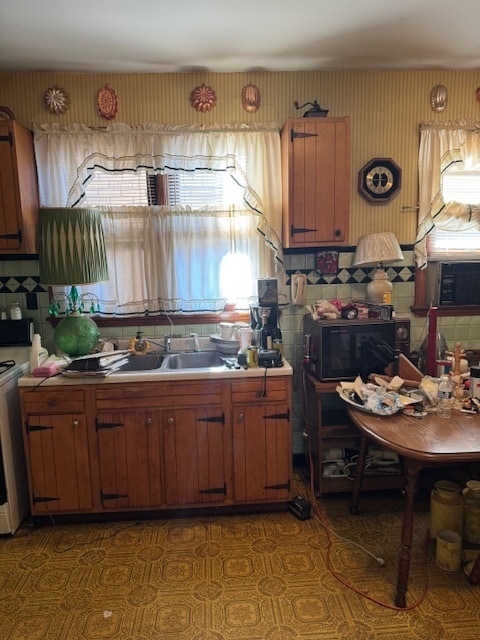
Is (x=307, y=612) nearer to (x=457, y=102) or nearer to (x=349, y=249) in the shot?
(x=349, y=249)

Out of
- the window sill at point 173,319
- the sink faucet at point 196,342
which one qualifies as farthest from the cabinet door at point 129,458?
the window sill at point 173,319

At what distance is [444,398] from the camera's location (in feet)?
6.46

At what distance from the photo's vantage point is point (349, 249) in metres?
2.95

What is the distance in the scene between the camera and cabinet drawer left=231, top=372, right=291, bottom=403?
240cm

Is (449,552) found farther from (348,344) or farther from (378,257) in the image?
(378,257)

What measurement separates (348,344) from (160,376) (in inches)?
44.0

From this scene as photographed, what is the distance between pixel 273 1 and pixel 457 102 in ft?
5.05

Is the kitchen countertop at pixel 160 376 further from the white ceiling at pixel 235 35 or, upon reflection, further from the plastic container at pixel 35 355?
the white ceiling at pixel 235 35

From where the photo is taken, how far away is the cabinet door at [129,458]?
7.79 feet

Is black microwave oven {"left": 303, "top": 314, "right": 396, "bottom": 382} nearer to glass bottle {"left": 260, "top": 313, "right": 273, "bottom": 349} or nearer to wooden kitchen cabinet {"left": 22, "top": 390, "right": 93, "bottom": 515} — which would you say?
glass bottle {"left": 260, "top": 313, "right": 273, "bottom": 349}

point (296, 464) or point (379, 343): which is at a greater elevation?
point (379, 343)

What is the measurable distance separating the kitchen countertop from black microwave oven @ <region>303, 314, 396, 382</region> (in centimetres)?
27

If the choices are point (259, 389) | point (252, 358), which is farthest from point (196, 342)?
point (259, 389)

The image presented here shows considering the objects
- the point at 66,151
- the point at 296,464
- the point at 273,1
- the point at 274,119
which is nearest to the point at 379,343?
the point at 296,464
